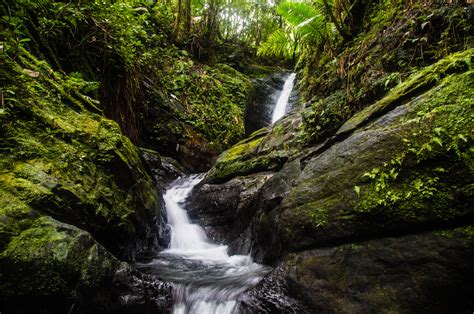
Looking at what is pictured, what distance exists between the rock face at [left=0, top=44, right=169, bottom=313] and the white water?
682 centimetres

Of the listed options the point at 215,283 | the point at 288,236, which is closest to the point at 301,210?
the point at 288,236

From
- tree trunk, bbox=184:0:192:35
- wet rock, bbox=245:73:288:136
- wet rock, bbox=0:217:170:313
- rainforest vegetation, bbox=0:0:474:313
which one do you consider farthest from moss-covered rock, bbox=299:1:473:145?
tree trunk, bbox=184:0:192:35

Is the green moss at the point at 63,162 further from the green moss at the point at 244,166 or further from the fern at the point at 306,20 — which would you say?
the fern at the point at 306,20

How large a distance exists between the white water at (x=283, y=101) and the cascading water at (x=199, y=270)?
18.3 ft

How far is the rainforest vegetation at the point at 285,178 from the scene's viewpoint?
2.21m

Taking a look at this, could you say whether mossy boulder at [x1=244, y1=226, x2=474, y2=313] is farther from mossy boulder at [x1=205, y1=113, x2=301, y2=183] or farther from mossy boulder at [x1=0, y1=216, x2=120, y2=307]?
mossy boulder at [x1=205, y1=113, x2=301, y2=183]

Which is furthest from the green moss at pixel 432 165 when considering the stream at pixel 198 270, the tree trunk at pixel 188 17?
the tree trunk at pixel 188 17

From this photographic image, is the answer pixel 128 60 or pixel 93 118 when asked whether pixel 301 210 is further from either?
pixel 128 60

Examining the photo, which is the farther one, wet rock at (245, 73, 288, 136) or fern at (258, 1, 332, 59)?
wet rock at (245, 73, 288, 136)

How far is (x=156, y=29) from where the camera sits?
1166 centimetres

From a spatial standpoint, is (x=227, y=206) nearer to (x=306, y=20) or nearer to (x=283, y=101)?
(x=306, y=20)

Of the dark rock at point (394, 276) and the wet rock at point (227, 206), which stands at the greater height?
the wet rock at point (227, 206)

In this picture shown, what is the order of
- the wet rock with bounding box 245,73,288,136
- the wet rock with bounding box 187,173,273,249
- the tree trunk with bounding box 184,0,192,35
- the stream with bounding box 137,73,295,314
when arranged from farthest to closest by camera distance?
the tree trunk with bounding box 184,0,192,35 → the wet rock with bounding box 245,73,288,136 → the wet rock with bounding box 187,173,273,249 → the stream with bounding box 137,73,295,314

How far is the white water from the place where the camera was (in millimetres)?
10450
